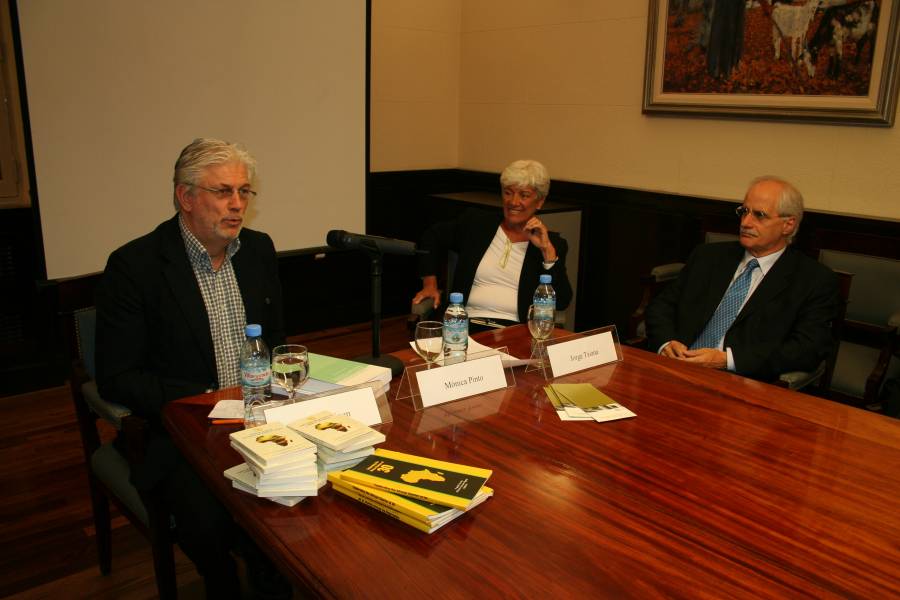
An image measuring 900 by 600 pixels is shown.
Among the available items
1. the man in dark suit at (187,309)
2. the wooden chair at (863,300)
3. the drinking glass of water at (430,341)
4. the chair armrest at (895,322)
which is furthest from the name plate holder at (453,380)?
the wooden chair at (863,300)

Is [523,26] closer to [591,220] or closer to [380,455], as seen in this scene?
[591,220]

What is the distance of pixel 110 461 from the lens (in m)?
2.09

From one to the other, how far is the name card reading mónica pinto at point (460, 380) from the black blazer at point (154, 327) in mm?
670

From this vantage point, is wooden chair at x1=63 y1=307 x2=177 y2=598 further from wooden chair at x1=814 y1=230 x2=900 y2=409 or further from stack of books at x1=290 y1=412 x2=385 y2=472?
wooden chair at x1=814 y1=230 x2=900 y2=409

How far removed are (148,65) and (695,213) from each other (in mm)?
2977

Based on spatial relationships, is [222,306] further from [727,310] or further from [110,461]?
Answer: [727,310]

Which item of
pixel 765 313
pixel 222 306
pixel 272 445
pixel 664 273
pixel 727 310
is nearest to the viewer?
pixel 272 445

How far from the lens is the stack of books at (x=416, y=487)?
129 cm

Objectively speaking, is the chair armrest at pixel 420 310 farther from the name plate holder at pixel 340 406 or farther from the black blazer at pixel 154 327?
the name plate holder at pixel 340 406

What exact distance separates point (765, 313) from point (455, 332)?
132 cm

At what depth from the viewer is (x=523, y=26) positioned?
4.99 m

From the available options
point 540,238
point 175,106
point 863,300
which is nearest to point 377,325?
point 540,238

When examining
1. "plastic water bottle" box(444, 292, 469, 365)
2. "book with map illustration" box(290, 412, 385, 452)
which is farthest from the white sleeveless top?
"book with map illustration" box(290, 412, 385, 452)

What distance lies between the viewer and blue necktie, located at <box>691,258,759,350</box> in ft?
9.17
